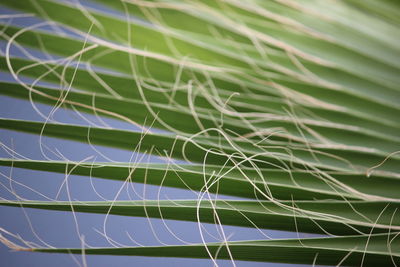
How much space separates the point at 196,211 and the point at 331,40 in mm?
229

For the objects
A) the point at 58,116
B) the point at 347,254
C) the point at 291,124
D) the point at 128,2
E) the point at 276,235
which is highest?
the point at 128,2

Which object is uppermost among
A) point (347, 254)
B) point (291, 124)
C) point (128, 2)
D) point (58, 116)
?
point (128, 2)

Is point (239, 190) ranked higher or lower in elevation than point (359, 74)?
lower

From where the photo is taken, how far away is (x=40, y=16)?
0.40 meters

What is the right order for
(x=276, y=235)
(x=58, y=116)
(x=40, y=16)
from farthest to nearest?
(x=276, y=235) < (x=58, y=116) < (x=40, y=16)

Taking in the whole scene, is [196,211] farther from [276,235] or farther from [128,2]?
[276,235]

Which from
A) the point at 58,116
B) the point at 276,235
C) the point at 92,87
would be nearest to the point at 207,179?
the point at 92,87

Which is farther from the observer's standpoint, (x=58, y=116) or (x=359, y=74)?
(x=58, y=116)

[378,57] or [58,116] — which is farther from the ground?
[378,57]

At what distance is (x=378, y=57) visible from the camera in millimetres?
482

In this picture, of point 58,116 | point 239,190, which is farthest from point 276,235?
point 239,190

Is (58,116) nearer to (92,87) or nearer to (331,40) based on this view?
(92,87)

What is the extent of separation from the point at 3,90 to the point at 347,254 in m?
0.39

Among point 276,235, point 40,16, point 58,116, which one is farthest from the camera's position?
point 276,235
